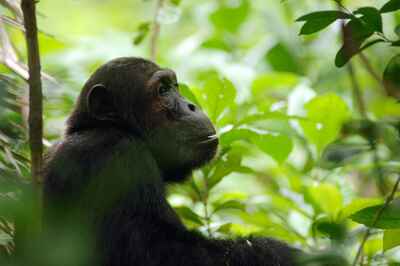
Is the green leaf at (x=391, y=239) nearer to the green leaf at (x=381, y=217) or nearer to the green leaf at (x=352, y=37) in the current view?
the green leaf at (x=381, y=217)

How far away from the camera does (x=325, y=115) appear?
4.70 m

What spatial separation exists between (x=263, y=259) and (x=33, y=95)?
167 centimetres

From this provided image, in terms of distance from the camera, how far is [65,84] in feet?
14.9

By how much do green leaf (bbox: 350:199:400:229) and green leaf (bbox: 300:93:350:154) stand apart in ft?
6.32

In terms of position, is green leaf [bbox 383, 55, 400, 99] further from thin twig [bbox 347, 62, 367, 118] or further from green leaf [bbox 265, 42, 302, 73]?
green leaf [bbox 265, 42, 302, 73]

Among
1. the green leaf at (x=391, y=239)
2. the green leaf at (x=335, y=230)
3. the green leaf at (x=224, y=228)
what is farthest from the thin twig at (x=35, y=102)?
the green leaf at (x=224, y=228)

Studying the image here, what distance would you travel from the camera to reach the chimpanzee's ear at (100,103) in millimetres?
4320

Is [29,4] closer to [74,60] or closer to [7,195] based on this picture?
[7,195]

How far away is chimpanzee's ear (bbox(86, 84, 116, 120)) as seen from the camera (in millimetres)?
4320

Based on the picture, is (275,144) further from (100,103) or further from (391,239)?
(391,239)

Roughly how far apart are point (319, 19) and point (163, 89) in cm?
202

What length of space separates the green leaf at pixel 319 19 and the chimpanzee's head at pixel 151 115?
1626mm

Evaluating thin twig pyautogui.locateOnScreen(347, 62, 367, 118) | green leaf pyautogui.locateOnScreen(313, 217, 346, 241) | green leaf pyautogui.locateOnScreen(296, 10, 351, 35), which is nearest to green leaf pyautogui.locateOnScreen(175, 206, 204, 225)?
thin twig pyautogui.locateOnScreen(347, 62, 367, 118)

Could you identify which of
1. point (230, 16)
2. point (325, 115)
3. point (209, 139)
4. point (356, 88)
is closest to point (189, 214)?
point (209, 139)
